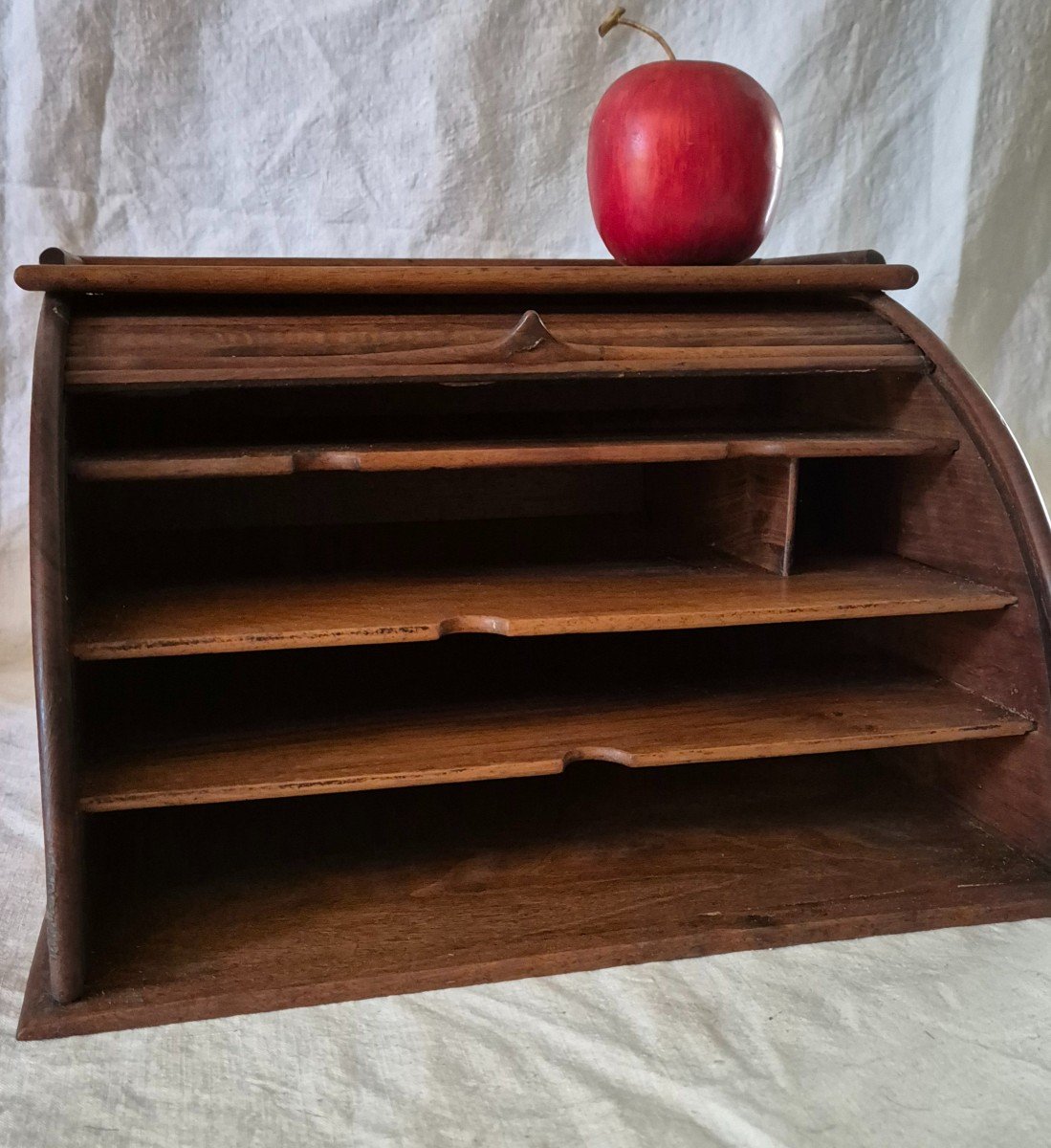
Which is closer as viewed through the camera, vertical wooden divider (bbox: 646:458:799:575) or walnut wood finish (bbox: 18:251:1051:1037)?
walnut wood finish (bbox: 18:251:1051:1037)

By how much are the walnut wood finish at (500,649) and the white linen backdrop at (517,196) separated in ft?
0.21

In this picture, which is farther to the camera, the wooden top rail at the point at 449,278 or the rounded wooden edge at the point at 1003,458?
the rounded wooden edge at the point at 1003,458

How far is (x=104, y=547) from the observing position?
1.43m

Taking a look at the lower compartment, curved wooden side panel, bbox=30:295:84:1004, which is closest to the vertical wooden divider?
the lower compartment

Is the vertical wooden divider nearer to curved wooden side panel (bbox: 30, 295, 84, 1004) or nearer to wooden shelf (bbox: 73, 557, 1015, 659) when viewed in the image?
wooden shelf (bbox: 73, 557, 1015, 659)

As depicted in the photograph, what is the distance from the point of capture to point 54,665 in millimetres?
986

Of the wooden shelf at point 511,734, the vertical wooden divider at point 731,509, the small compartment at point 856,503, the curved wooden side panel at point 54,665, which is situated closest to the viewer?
the curved wooden side panel at point 54,665

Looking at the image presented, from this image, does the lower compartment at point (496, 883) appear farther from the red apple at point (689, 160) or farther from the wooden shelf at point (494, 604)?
the red apple at point (689, 160)

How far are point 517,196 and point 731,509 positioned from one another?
769 millimetres

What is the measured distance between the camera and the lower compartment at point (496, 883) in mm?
1099

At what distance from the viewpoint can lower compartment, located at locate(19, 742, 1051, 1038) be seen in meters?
1.10

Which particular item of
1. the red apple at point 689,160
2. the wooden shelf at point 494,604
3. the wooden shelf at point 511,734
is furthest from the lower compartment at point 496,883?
the red apple at point 689,160

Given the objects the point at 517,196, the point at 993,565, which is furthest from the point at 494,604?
the point at 517,196

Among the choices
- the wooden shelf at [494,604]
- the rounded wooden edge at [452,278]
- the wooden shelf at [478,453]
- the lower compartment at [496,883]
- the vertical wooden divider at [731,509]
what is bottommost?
the lower compartment at [496,883]
